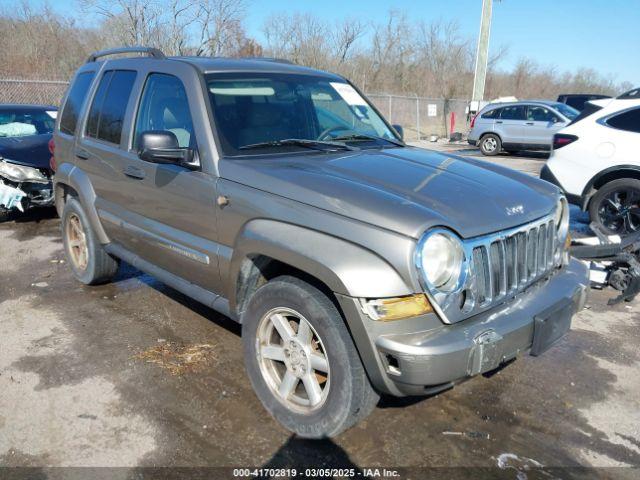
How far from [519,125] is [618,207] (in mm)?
10796

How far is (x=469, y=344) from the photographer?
2301mm

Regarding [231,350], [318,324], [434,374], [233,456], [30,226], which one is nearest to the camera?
[434,374]

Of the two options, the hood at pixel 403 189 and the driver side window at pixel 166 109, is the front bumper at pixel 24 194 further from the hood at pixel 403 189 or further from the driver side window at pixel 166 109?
the hood at pixel 403 189

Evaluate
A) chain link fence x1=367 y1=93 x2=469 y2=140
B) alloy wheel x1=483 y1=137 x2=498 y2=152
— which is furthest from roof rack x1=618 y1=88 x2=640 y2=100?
chain link fence x1=367 y1=93 x2=469 y2=140

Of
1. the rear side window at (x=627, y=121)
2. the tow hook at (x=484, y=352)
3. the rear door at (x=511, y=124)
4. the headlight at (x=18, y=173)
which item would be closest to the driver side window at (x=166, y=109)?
the tow hook at (x=484, y=352)

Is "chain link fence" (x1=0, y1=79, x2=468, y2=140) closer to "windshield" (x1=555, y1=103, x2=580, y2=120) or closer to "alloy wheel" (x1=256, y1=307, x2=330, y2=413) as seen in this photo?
"windshield" (x1=555, y1=103, x2=580, y2=120)

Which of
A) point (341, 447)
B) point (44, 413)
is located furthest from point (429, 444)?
point (44, 413)

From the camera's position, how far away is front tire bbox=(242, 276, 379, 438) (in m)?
2.52

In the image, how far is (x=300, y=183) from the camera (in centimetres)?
271

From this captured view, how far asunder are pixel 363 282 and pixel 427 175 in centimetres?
98

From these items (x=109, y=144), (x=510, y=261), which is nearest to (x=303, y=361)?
(x=510, y=261)

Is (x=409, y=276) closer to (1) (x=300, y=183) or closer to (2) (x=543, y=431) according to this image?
(1) (x=300, y=183)

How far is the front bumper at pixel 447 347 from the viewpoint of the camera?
225 cm

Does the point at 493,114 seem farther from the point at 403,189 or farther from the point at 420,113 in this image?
the point at 403,189
